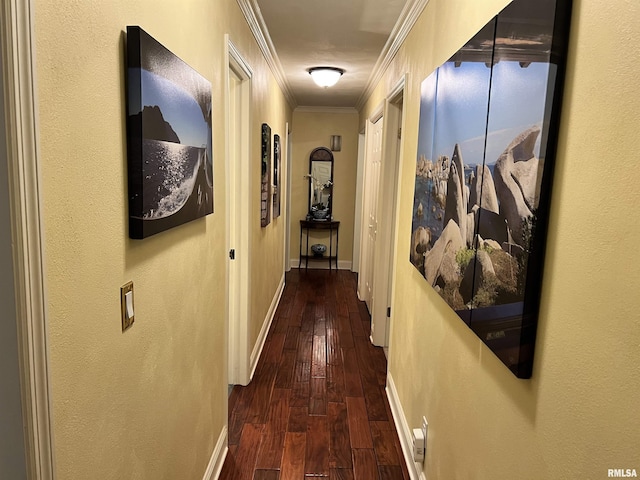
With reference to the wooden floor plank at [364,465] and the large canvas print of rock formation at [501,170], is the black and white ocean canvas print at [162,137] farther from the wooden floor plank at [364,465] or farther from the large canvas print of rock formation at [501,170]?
the wooden floor plank at [364,465]

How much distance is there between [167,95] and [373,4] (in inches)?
64.6

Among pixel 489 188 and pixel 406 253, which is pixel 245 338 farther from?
pixel 489 188

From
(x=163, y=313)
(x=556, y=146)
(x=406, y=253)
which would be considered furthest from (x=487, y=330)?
(x=406, y=253)

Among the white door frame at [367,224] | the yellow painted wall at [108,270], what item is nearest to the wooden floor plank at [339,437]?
the yellow painted wall at [108,270]

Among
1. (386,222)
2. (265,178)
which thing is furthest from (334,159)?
(265,178)

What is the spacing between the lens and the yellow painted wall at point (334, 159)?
629 cm

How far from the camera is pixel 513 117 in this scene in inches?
42.3

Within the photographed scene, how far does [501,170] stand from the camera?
114cm

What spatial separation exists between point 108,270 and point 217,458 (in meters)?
1.48

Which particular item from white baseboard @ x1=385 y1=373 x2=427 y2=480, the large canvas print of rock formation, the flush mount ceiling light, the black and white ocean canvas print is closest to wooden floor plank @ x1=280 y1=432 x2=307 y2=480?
white baseboard @ x1=385 y1=373 x2=427 y2=480

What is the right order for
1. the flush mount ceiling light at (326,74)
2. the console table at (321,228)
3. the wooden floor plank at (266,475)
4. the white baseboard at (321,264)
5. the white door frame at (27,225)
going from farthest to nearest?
the white baseboard at (321,264), the console table at (321,228), the flush mount ceiling light at (326,74), the wooden floor plank at (266,475), the white door frame at (27,225)

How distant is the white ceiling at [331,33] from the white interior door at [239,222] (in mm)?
401

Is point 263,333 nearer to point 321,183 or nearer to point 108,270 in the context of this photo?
point 108,270

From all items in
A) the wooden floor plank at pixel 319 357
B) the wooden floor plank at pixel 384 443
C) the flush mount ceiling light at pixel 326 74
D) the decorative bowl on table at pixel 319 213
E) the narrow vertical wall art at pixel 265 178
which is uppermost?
the flush mount ceiling light at pixel 326 74
